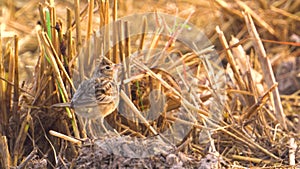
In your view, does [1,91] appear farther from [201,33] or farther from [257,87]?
[201,33]

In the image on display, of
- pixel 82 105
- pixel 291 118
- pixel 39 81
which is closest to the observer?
pixel 82 105

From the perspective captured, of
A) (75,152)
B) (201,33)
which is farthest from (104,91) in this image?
(201,33)

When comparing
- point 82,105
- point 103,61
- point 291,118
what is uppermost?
point 103,61

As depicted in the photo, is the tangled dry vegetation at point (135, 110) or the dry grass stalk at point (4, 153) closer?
the tangled dry vegetation at point (135, 110)

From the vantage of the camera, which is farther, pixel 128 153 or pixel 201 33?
pixel 201 33

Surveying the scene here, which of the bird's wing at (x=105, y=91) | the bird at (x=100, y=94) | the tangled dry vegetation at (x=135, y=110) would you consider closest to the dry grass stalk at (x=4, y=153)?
the tangled dry vegetation at (x=135, y=110)

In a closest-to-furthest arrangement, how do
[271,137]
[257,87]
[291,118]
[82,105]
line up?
[82,105], [271,137], [257,87], [291,118]

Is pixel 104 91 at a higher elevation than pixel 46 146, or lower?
higher

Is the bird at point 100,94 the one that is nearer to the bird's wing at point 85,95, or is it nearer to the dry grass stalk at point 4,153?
the bird's wing at point 85,95
